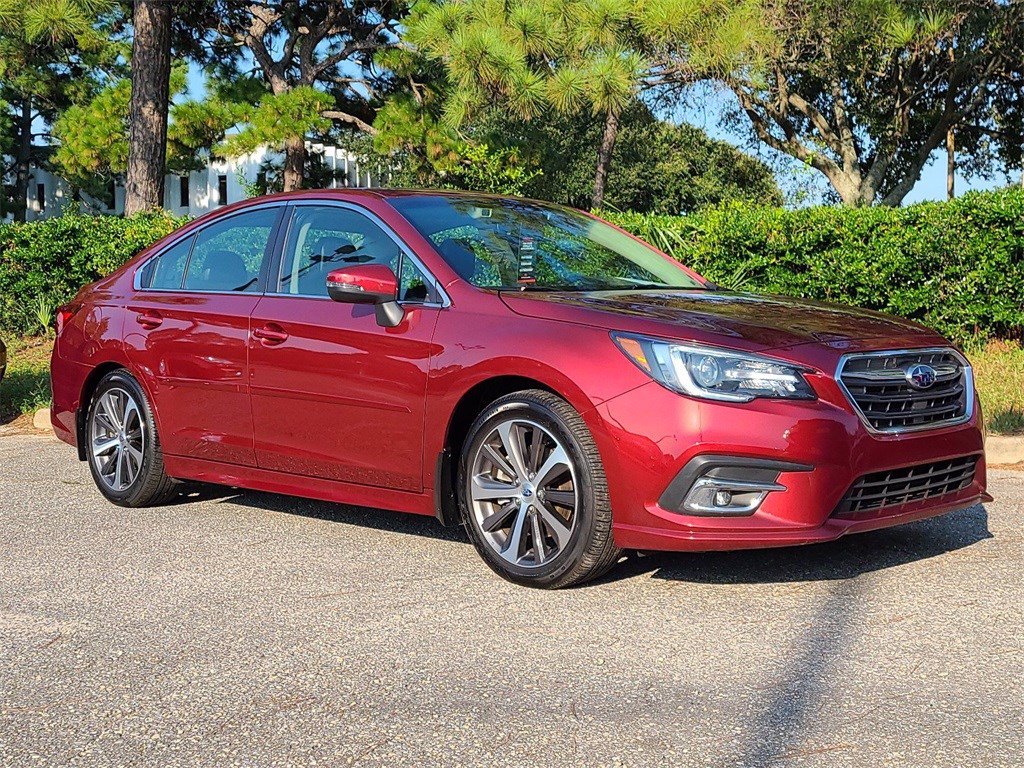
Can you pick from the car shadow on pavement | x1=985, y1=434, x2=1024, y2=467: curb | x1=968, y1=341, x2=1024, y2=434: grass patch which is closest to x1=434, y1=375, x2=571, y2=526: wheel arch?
the car shadow on pavement

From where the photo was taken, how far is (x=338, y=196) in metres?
6.60

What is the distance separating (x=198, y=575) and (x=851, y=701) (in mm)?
3048

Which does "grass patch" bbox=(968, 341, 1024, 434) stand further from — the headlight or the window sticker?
the headlight

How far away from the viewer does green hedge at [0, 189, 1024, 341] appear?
37.9 feet

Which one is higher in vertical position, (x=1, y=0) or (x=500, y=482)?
(x=1, y=0)

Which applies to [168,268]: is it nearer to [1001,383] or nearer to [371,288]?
[371,288]

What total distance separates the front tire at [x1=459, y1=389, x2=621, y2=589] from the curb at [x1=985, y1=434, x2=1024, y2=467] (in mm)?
3941

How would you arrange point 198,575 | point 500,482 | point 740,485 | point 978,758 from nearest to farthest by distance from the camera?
point 978,758
point 740,485
point 500,482
point 198,575

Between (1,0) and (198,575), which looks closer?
(198,575)

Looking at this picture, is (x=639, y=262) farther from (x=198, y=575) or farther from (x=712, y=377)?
(x=198, y=575)

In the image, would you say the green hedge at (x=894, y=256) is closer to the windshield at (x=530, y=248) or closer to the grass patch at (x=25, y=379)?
the windshield at (x=530, y=248)

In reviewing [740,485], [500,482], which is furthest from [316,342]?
[740,485]

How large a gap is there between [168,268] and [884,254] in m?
6.80

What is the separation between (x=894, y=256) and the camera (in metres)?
11.8
